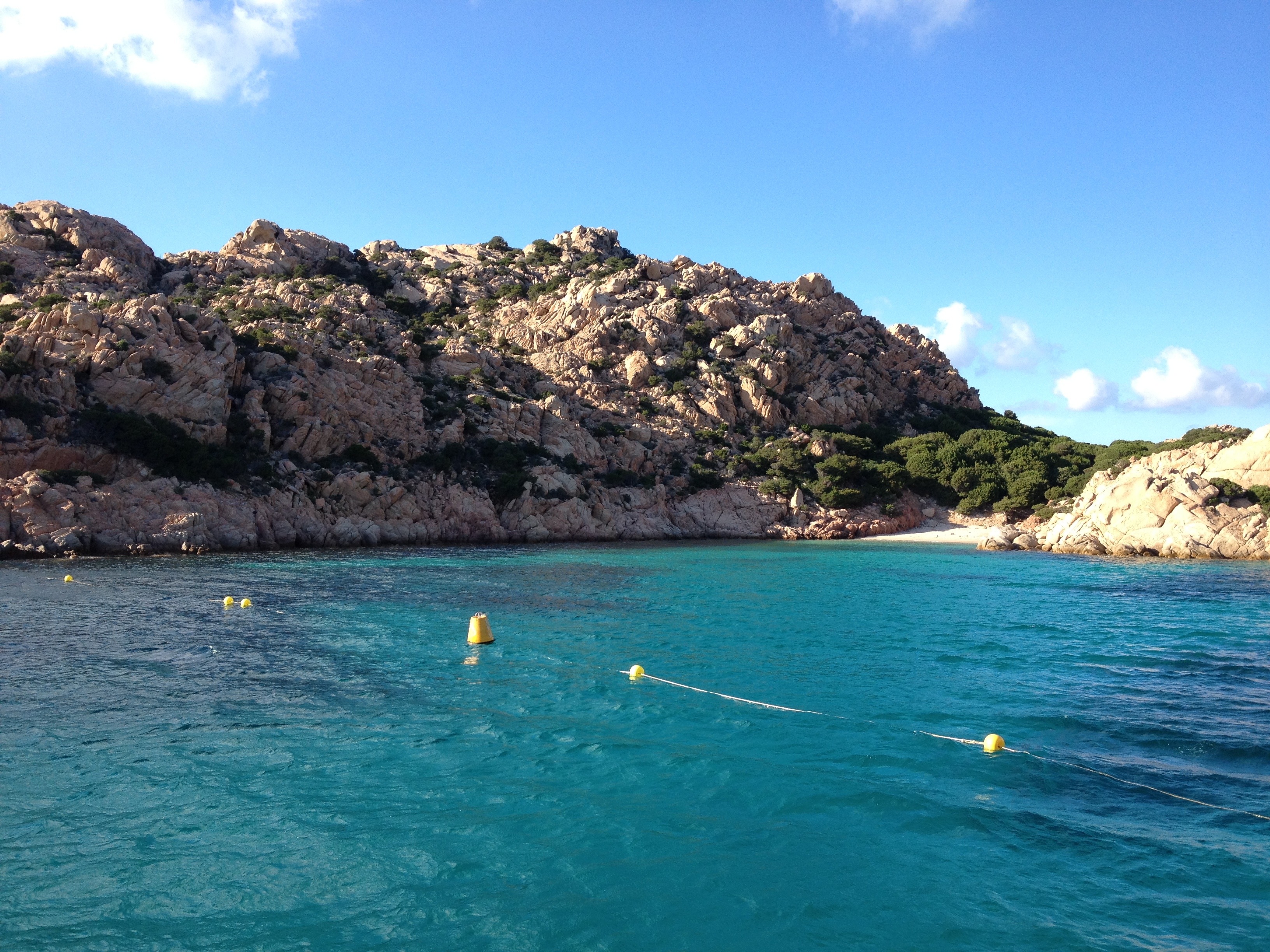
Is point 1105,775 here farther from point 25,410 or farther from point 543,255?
point 543,255

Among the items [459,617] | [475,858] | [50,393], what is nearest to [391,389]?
[50,393]

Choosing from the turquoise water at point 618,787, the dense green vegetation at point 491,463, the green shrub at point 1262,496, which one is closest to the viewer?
the turquoise water at point 618,787

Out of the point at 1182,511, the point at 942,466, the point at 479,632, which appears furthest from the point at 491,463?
the point at 1182,511

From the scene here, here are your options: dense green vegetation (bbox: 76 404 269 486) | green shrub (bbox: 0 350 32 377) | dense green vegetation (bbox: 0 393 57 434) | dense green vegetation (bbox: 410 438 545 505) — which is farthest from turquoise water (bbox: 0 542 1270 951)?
dense green vegetation (bbox: 410 438 545 505)

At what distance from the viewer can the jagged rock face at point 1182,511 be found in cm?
4256

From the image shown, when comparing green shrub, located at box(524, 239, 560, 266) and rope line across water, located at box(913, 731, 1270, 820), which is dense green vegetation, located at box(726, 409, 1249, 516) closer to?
green shrub, located at box(524, 239, 560, 266)

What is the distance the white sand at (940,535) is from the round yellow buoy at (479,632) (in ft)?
144

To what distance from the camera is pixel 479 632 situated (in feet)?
59.7

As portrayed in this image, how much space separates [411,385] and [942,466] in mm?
42339

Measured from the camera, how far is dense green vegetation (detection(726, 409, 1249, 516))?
204 ft

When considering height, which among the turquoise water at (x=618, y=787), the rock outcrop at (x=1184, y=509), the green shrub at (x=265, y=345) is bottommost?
the turquoise water at (x=618, y=787)

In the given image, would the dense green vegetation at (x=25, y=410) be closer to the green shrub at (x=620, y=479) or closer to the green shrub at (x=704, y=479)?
the green shrub at (x=620, y=479)

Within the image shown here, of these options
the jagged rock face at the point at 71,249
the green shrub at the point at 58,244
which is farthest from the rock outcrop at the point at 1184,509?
the green shrub at the point at 58,244

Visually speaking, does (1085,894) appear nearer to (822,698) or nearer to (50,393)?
(822,698)
